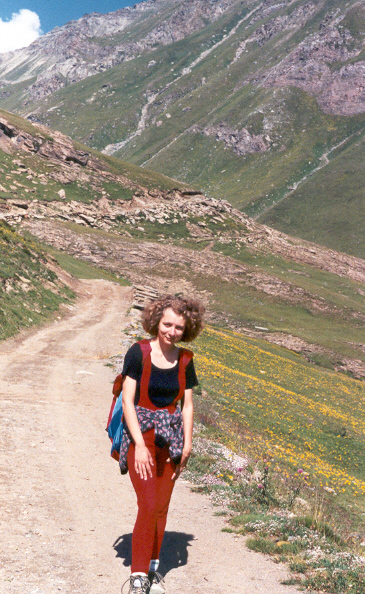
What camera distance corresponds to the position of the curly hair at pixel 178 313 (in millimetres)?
6762

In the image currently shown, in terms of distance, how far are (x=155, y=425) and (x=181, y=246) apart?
8538 centimetres

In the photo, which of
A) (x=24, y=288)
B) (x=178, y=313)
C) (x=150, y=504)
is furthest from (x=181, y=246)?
(x=150, y=504)

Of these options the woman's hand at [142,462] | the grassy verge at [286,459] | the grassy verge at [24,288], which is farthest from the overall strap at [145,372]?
the grassy verge at [24,288]

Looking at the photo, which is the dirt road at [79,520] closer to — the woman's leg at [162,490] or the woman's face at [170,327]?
the woman's leg at [162,490]

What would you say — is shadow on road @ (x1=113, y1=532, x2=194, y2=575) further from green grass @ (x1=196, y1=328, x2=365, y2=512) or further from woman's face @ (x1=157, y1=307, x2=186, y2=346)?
green grass @ (x1=196, y1=328, x2=365, y2=512)

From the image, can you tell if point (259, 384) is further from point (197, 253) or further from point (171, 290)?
point (197, 253)

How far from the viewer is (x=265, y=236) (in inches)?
4281

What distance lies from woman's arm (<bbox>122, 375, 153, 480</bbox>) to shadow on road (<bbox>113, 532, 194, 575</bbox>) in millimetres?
1808

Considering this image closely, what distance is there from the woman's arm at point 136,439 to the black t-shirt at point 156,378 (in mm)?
218

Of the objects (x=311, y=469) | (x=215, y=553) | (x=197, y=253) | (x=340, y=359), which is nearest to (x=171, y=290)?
(x=197, y=253)

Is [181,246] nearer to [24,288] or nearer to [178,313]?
[24,288]

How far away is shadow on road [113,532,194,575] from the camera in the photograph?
6894mm

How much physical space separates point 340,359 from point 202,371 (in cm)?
3224

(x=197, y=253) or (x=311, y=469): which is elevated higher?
(x=197, y=253)
